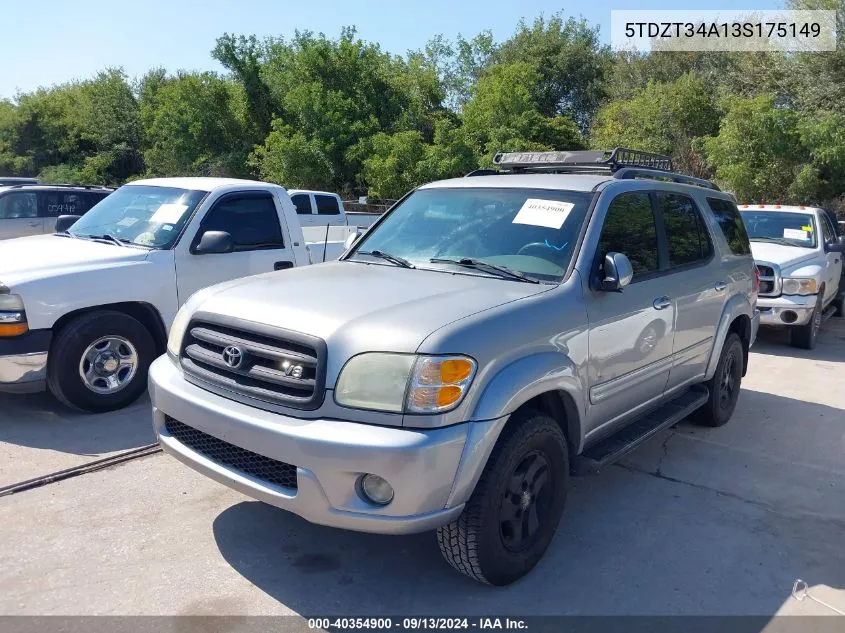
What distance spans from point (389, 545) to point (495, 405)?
3.90 feet

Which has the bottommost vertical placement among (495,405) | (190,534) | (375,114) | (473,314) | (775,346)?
(775,346)

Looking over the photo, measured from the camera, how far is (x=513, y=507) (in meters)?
3.24

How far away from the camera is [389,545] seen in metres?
3.69

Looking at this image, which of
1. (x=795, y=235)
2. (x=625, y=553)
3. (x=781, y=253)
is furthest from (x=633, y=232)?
(x=795, y=235)

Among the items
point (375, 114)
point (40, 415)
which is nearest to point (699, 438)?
point (40, 415)

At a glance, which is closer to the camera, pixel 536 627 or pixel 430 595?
pixel 536 627

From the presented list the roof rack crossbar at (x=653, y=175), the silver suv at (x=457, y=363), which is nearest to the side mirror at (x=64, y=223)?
the silver suv at (x=457, y=363)

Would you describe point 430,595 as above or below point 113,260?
below

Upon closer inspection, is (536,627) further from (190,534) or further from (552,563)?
(190,534)

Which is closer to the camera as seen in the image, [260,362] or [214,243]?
[260,362]

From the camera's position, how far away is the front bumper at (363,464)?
2766 millimetres

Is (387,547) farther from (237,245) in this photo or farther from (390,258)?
(237,245)

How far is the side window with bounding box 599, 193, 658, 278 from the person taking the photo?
4031mm

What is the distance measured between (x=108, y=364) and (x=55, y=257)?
0.93 m
